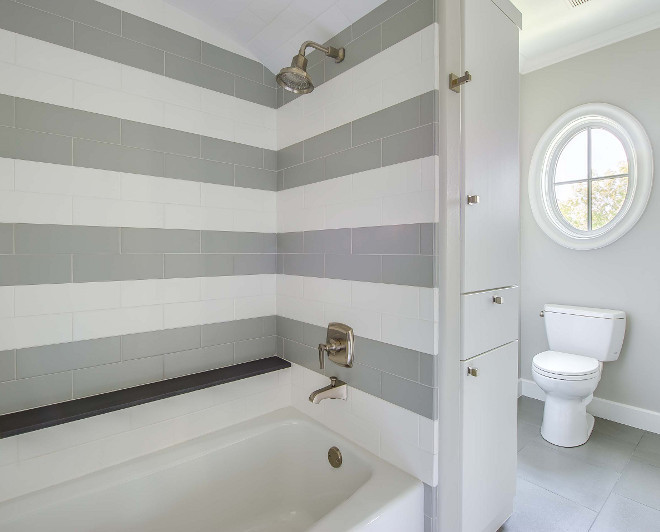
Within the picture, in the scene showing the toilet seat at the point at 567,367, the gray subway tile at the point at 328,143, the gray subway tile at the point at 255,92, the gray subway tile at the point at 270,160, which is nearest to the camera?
the gray subway tile at the point at 328,143

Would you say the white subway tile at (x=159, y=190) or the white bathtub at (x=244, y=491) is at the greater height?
the white subway tile at (x=159, y=190)

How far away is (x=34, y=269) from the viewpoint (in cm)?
127

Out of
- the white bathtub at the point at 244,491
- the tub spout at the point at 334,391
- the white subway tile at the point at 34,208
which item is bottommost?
the white bathtub at the point at 244,491

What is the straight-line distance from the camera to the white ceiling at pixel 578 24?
215cm

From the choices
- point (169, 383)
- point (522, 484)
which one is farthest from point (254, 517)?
point (522, 484)

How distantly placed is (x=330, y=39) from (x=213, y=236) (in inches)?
40.6

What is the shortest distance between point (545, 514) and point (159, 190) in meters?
2.32

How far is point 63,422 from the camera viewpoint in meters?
1.21

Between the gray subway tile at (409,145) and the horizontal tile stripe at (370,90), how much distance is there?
0.06 meters

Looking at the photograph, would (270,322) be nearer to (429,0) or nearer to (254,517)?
(254,517)

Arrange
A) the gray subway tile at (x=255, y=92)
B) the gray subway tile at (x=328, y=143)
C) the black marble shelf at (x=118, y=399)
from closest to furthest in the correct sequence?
the black marble shelf at (x=118, y=399) < the gray subway tile at (x=328, y=143) < the gray subway tile at (x=255, y=92)

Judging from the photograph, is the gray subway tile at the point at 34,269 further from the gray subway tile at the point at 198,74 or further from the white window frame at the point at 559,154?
the white window frame at the point at 559,154

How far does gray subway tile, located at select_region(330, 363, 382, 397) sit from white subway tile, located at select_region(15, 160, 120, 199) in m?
1.18

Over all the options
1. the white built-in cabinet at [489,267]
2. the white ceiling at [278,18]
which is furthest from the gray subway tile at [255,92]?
the white built-in cabinet at [489,267]
